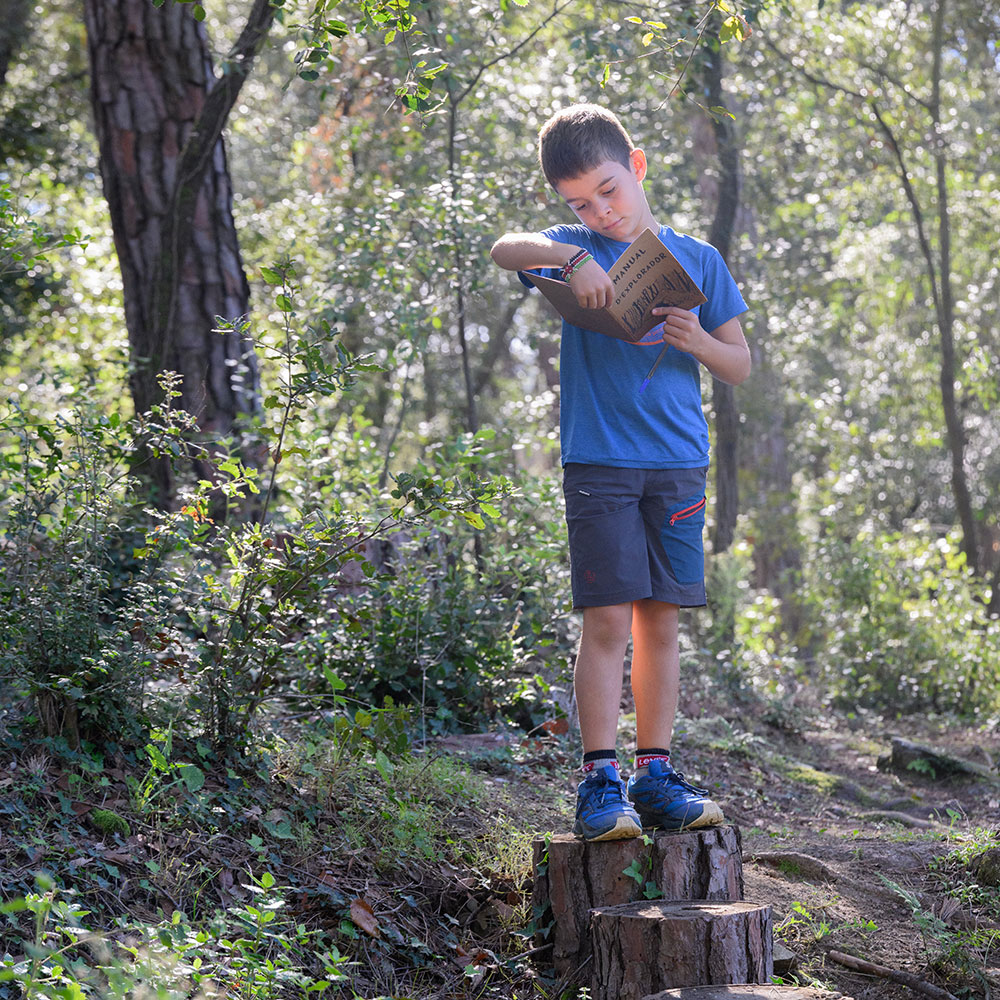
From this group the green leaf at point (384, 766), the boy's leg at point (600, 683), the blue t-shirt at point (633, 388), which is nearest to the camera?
the boy's leg at point (600, 683)

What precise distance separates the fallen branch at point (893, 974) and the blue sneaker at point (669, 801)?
1.62ft

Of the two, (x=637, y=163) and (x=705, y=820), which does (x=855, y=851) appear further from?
(x=637, y=163)

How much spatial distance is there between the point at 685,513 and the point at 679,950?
125 centimetres

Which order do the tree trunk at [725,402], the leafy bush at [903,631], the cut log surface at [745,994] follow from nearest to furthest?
the cut log surface at [745,994] < the leafy bush at [903,631] < the tree trunk at [725,402]

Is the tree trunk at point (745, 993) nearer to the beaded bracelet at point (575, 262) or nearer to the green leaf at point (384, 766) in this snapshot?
the green leaf at point (384, 766)

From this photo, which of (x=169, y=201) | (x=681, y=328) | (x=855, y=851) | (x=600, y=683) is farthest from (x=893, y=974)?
(x=169, y=201)

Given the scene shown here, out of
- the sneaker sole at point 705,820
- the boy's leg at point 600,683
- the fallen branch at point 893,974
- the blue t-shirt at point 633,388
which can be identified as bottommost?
the fallen branch at point 893,974

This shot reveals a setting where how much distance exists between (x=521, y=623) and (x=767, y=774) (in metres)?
1.53

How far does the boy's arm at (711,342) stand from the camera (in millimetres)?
3154

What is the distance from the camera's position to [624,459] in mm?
3117

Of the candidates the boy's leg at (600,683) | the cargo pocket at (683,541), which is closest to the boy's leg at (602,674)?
the boy's leg at (600,683)

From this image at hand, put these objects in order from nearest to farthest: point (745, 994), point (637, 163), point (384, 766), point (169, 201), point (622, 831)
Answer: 1. point (745, 994)
2. point (622, 831)
3. point (637, 163)
4. point (384, 766)
5. point (169, 201)

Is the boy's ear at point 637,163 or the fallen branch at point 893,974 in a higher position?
the boy's ear at point 637,163

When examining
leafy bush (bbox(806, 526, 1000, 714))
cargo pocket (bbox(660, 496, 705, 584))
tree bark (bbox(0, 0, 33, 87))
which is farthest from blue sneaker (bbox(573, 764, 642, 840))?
tree bark (bbox(0, 0, 33, 87))
